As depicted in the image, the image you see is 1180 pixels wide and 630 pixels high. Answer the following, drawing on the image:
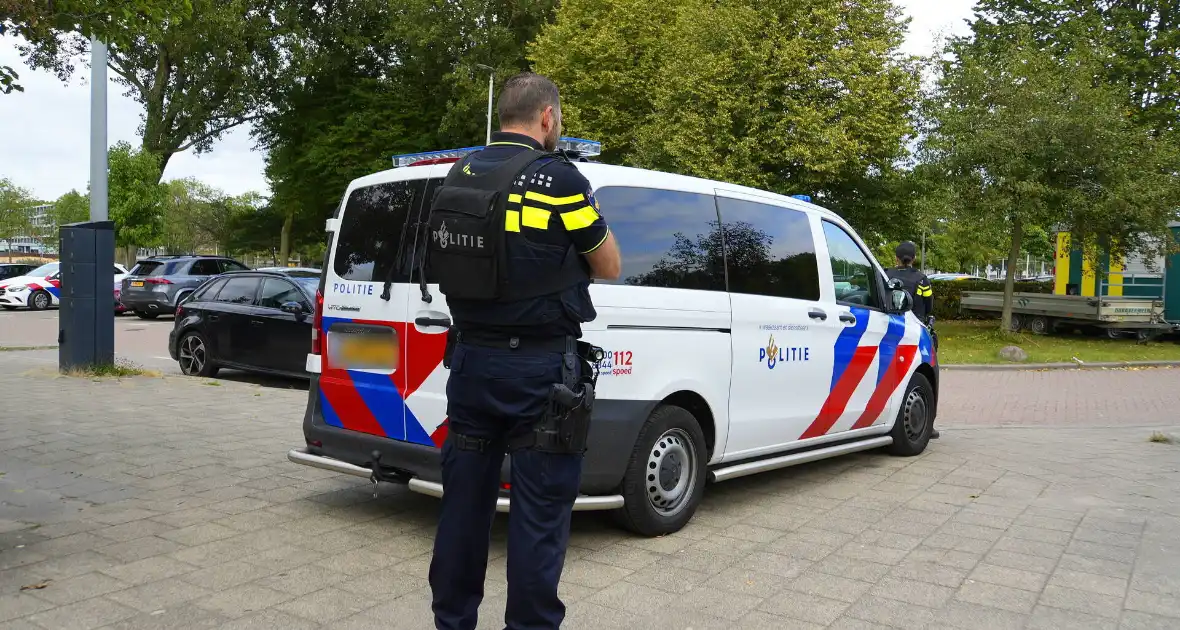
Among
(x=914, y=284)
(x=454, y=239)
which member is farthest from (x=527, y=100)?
(x=914, y=284)

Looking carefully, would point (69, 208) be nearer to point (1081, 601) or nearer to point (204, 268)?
point (204, 268)

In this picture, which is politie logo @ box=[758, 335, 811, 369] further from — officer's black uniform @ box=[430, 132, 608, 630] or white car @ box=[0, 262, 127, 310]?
white car @ box=[0, 262, 127, 310]

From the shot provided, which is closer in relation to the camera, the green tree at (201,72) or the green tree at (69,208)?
the green tree at (201,72)

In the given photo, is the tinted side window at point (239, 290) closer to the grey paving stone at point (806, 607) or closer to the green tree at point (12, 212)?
the grey paving stone at point (806, 607)

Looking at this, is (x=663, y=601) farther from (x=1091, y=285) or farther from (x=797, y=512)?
(x=1091, y=285)

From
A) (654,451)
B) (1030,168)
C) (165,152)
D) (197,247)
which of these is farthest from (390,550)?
(197,247)

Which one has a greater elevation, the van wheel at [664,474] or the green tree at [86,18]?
the green tree at [86,18]

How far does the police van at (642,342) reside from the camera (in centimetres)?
439

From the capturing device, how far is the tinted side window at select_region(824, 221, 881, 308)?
603 centimetres

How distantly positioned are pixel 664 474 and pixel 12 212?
2977 inches

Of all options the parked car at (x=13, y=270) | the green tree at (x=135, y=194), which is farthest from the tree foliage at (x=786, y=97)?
the parked car at (x=13, y=270)

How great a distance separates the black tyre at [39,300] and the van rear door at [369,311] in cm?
2688

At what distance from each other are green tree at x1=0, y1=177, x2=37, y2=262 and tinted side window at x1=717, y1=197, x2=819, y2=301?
73.7 metres

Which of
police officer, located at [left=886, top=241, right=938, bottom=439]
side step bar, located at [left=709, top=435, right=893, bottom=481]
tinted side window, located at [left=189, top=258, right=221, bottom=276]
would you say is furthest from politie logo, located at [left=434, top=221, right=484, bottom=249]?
tinted side window, located at [left=189, top=258, right=221, bottom=276]
